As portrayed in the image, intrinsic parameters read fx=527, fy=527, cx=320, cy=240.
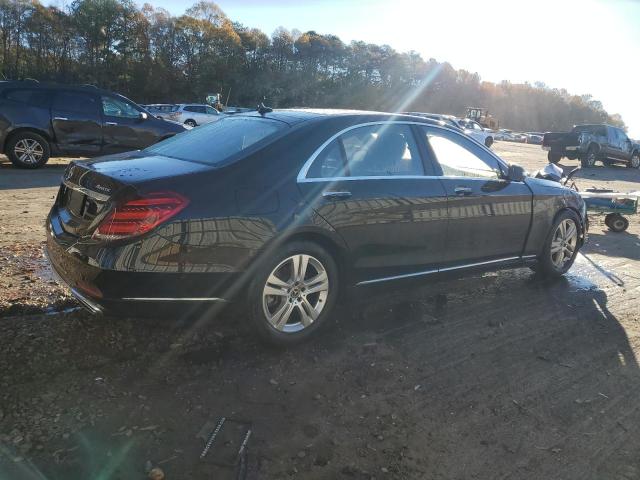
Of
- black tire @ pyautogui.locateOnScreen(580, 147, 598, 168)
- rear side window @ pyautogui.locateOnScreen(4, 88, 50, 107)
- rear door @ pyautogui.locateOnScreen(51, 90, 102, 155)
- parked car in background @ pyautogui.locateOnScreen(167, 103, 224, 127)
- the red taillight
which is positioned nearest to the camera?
the red taillight

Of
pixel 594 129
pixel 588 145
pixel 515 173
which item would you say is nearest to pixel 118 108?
pixel 515 173

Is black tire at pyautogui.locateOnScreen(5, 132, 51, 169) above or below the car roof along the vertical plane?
below

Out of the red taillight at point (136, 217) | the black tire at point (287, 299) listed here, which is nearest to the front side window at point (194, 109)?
the black tire at point (287, 299)

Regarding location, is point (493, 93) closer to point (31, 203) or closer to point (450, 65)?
point (450, 65)

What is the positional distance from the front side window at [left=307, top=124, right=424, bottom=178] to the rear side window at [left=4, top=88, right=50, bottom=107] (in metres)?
8.74

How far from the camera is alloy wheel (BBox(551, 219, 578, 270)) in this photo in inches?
215

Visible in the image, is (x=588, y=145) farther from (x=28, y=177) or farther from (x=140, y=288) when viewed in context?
(x=140, y=288)

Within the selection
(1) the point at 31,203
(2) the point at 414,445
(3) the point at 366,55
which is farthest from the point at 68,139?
(3) the point at 366,55

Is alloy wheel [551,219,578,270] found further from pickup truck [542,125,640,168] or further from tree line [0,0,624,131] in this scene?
tree line [0,0,624,131]

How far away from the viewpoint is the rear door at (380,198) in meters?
3.64

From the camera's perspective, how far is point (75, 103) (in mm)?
10633

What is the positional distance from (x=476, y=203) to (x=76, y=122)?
29.5 feet

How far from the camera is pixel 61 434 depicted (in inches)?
100

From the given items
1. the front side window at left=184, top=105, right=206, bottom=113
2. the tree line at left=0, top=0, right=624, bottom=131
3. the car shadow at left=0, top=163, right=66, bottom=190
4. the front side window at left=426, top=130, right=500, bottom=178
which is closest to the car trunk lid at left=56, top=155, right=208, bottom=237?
the front side window at left=426, top=130, right=500, bottom=178
